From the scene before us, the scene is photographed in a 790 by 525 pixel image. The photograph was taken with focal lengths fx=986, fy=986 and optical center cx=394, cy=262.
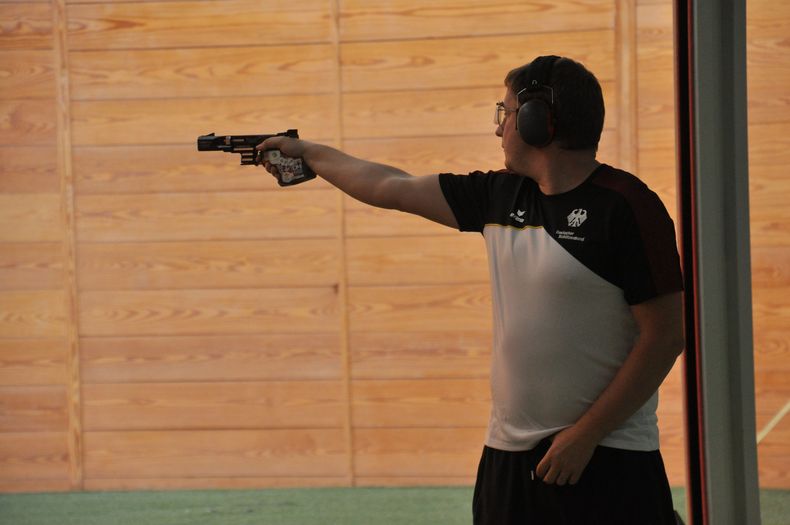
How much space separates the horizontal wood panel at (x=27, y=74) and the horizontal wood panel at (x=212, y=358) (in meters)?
0.92

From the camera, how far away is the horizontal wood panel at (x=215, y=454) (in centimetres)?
355

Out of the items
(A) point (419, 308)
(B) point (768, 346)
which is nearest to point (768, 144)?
(B) point (768, 346)

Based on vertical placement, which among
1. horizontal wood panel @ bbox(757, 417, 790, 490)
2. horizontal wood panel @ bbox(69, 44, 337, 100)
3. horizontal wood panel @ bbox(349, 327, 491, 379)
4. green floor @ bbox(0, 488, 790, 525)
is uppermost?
horizontal wood panel @ bbox(69, 44, 337, 100)

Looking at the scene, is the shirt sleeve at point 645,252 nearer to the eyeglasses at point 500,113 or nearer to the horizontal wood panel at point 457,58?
the eyeglasses at point 500,113

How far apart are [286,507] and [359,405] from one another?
17.3 inches

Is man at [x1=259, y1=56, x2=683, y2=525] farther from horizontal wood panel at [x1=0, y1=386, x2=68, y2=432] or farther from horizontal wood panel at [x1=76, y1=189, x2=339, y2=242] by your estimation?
horizontal wood panel at [x1=0, y1=386, x2=68, y2=432]

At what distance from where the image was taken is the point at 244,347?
11.6 feet

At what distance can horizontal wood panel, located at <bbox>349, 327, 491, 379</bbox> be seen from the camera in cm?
349

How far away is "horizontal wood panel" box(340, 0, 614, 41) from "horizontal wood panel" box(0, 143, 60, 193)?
3.79ft

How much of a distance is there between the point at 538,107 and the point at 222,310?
2.32m

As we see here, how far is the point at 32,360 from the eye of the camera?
361cm

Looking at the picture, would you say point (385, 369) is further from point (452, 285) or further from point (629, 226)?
point (629, 226)

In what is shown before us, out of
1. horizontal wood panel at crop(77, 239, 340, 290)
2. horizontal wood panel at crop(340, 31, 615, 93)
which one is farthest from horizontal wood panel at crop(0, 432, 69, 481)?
horizontal wood panel at crop(340, 31, 615, 93)

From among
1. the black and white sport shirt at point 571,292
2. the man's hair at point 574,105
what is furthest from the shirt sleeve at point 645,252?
the man's hair at point 574,105
